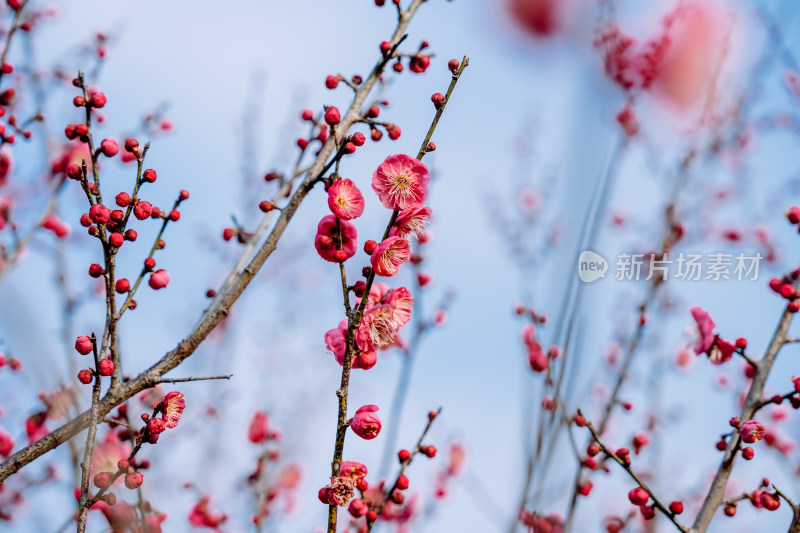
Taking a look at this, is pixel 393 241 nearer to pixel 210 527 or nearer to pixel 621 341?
pixel 210 527

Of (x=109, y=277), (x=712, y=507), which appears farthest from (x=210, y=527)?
(x=712, y=507)

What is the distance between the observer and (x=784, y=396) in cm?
224

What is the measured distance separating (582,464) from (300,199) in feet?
5.43

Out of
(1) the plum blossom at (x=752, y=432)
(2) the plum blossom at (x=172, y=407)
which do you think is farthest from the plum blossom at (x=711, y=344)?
(2) the plum blossom at (x=172, y=407)

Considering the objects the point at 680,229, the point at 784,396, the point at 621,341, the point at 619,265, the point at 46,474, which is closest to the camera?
the point at 784,396

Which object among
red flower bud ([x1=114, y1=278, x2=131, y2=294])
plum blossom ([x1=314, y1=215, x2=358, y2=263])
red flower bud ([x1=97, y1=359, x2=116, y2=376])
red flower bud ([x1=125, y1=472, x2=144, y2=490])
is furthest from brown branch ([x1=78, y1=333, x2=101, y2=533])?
plum blossom ([x1=314, y1=215, x2=358, y2=263])

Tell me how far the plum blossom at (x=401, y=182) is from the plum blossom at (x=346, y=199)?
8cm

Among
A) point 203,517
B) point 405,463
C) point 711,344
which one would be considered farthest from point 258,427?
point 711,344

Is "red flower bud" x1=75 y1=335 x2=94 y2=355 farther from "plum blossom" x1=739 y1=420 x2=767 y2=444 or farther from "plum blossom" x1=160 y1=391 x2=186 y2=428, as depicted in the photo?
"plum blossom" x1=739 y1=420 x2=767 y2=444

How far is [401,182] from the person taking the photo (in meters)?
1.91

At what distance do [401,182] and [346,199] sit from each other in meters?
0.18

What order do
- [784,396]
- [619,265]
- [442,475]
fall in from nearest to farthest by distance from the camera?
[784,396], [619,265], [442,475]

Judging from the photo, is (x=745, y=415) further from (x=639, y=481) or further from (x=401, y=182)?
(x=401, y=182)

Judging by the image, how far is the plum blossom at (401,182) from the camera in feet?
6.19
